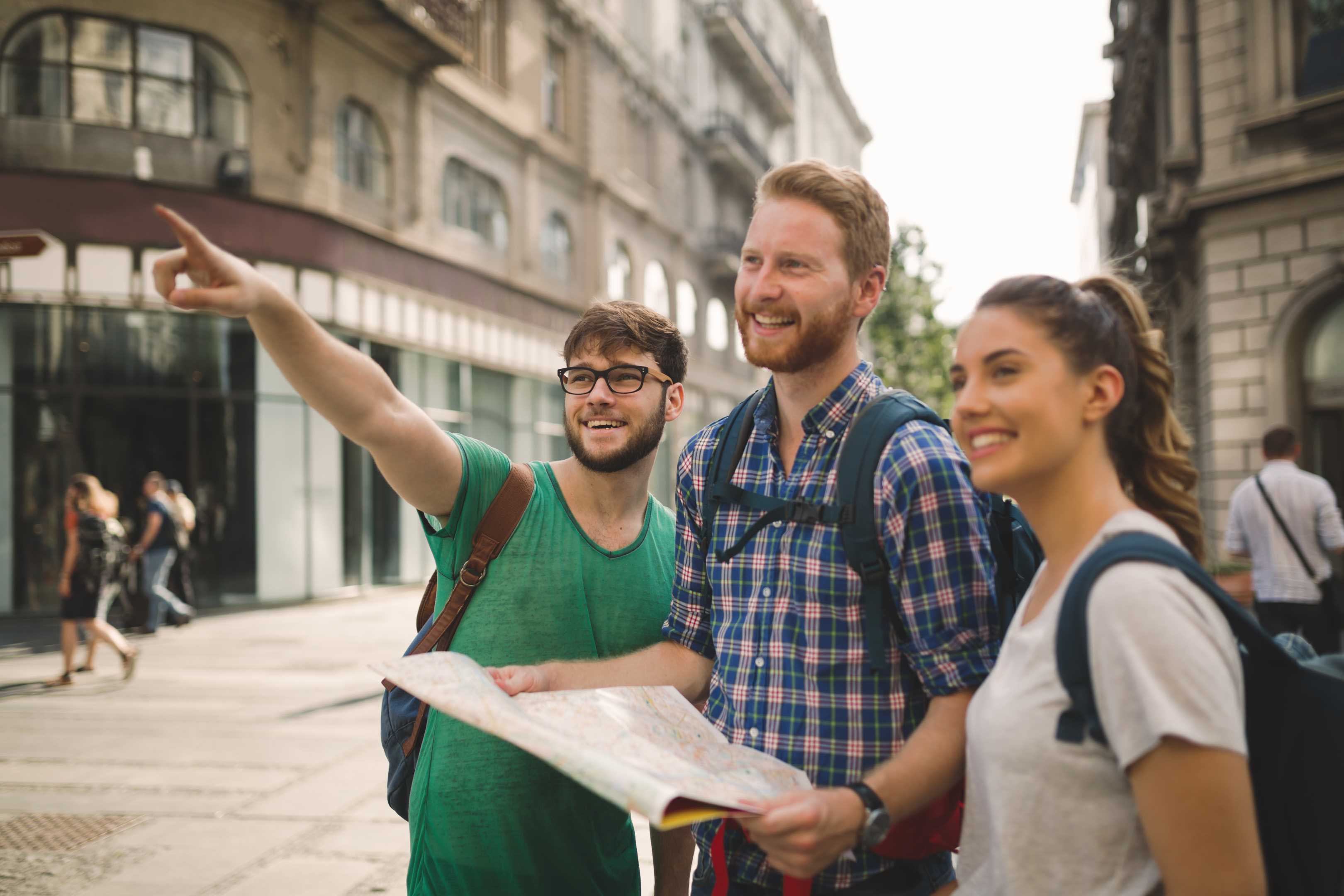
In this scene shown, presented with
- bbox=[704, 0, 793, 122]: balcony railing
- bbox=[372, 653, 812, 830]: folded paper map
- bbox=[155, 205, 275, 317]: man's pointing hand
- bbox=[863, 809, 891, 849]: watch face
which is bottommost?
bbox=[863, 809, 891, 849]: watch face

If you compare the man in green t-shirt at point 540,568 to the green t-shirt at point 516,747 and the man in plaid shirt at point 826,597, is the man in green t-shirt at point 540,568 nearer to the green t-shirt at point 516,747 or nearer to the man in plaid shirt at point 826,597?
the green t-shirt at point 516,747

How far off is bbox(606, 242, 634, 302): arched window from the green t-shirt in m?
21.8

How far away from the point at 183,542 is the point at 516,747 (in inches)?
460

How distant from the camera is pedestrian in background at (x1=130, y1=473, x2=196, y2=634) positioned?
39.6ft

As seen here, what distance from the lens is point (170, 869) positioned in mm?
4449

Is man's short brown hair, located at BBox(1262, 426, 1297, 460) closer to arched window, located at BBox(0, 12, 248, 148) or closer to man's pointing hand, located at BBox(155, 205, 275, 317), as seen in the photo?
man's pointing hand, located at BBox(155, 205, 275, 317)

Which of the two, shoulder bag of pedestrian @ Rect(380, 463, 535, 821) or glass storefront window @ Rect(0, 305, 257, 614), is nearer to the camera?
shoulder bag of pedestrian @ Rect(380, 463, 535, 821)

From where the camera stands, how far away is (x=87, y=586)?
915 centimetres

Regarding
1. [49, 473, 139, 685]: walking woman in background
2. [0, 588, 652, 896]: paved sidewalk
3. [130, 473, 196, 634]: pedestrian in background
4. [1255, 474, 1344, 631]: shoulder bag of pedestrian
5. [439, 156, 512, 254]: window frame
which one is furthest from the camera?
[439, 156, 512, 254]: window frame

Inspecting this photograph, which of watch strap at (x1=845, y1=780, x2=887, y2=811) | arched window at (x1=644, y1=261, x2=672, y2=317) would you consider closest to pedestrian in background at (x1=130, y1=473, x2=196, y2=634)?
watch strap at (x1=845, y1=780, x2=887, y2=811)

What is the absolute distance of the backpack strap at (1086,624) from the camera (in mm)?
1385

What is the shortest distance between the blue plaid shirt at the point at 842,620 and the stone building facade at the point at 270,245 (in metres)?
13.5

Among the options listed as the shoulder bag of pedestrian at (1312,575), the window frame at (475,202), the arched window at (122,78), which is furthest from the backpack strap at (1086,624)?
the window frame at (475,202)

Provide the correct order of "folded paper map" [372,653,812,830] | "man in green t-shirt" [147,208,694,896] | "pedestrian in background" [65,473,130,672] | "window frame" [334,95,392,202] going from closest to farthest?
"folded paper map" [372,653,812,830], "man in green t-shirt" [147,208,694,896], "pedestrian in background" [65,473,130,672], "window frame" [334,95,392,202]
